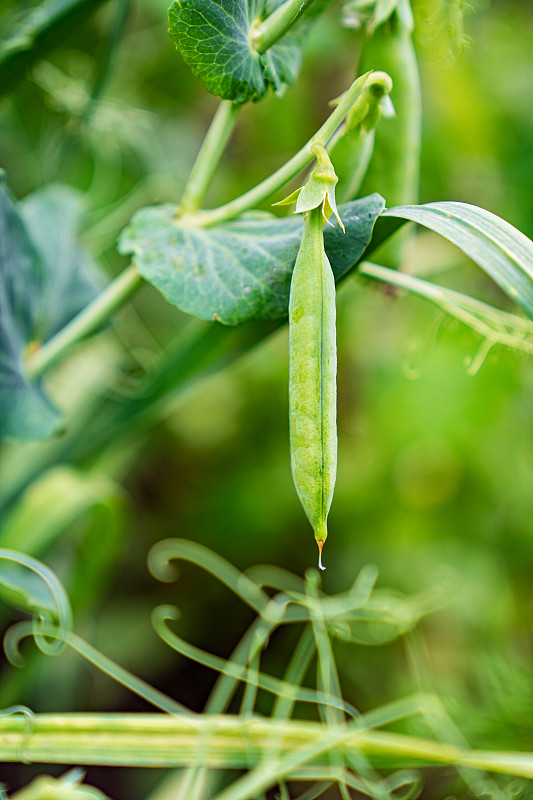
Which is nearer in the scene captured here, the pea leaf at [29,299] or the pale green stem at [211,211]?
the pale green stem at [211,211]

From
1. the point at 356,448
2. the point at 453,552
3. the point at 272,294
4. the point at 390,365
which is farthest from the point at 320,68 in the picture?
the point at 272,294

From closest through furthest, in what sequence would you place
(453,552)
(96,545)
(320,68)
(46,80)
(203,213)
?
(203,213), (96,545), (46,80), (453,552), (320,68)

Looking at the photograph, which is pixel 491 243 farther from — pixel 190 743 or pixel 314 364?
pixel 190 743

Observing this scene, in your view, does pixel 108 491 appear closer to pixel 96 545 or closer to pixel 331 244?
pixel 96 545

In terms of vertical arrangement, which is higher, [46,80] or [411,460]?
[46,80]

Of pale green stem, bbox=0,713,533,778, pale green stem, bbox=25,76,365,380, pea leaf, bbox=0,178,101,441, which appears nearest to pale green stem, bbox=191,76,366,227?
pale green stem, bbox=25,76,365,380

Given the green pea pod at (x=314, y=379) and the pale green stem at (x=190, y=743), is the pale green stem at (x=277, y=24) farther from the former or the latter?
the pale green stem at (x=190, y=743)

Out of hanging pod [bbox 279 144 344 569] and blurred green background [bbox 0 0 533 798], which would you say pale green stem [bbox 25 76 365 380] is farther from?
blurred green background [bbox 0 0 533 798]

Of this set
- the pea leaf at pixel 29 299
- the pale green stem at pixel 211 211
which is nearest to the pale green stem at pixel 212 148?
the pale green stem at pixel 211 211

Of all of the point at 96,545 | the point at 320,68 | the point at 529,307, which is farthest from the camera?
the point at 320,68
